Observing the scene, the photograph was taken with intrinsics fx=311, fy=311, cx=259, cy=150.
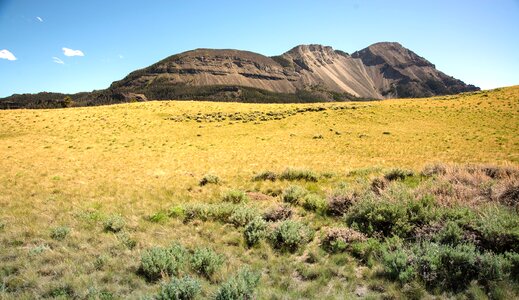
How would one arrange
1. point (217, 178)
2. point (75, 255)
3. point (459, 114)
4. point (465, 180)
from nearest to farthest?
point (75, 255)
point (465, 180)
point (217, 178)
point (459, 114)

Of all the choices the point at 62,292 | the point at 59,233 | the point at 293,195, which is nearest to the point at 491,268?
the point at 293,195

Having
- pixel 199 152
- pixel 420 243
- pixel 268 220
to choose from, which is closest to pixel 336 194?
pixel 268 220

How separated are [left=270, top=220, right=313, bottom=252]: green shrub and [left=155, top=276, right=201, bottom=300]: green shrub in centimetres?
289

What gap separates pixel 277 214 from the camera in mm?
10914

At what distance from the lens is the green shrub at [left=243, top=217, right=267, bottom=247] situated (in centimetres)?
884

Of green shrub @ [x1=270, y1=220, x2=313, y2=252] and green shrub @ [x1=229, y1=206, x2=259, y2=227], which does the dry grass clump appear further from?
green shrub @ [x1=229, y1=206, x2=259, y2=227]

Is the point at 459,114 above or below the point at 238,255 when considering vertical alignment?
above

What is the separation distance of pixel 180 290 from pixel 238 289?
1159mm

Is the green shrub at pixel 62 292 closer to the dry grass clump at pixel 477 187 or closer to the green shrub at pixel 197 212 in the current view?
the green shrub at pixel 197 212

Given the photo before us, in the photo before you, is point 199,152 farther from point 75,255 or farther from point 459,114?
point 459,114

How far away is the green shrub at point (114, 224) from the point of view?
9969mm

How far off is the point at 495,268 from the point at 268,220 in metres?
6.34

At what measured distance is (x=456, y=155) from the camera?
23.3 metres

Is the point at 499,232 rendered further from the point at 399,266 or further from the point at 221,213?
the point at 221,213
